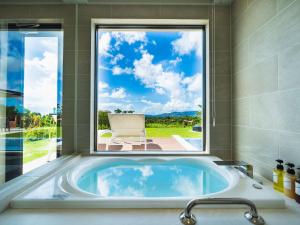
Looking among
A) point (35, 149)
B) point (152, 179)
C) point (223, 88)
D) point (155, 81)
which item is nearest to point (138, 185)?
point (152, 179)

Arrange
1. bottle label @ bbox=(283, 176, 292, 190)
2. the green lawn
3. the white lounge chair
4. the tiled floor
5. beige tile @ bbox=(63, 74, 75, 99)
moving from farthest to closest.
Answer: the white lounge chair → the green lawn → the tiled floor → beige tile @ bbox=(63, 74, 75, 99) → bottle label @ bbox=(283, 176, 292, 190)

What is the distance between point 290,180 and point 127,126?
219 centimetres

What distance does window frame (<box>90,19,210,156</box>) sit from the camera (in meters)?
2.18

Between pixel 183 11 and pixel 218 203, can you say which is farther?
pixel 183 11

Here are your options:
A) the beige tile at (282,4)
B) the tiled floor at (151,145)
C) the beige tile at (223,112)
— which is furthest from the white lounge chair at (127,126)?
the beige tile at (282,4)

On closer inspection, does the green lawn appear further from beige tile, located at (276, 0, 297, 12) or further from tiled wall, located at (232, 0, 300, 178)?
beige tile, located at (276, 0, 297, 12)

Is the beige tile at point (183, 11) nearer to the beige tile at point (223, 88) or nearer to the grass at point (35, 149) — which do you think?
the beige tile at point (223, 88)

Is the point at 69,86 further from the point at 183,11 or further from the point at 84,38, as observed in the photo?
the point at 183,11

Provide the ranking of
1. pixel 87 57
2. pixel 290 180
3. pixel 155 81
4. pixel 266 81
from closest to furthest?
pixel 290 180, pixel 266 81, pixel 87 57, pixel 155 81

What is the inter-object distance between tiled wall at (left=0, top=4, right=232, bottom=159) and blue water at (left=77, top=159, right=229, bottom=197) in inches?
16.1

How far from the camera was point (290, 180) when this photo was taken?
112 centimetres

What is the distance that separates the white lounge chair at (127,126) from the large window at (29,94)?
0.71m

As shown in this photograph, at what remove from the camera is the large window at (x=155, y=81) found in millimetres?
2340

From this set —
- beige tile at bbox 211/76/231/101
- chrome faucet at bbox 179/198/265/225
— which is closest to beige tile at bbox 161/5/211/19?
beige tile at bbox 211/76/231/101
